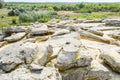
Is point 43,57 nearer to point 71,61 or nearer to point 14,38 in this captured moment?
point 71,61

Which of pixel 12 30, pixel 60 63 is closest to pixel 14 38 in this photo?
pixel 12 30

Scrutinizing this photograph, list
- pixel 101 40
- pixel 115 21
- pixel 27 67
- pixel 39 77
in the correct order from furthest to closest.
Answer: pixel 115 21
pixel 101 40
pixel 27 67
pixel 39 77

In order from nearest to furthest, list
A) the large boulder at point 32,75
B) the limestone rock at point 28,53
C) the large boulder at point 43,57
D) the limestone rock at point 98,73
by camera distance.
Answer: the large boulder at point 32,75, the limestone rock at point 98,73, the limestone rock at point 28,53, the large boulder at point 43,57

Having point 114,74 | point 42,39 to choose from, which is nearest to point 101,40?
point 42,39

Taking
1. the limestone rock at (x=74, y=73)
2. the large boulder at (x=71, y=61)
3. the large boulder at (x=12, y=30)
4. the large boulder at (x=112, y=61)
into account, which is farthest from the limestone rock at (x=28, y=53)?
the large boulder at (x=12, y=30)

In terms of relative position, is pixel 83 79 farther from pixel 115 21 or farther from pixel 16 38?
pixel 115 21

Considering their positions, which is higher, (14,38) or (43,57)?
(43,57)

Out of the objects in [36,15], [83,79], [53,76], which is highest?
[53,76]

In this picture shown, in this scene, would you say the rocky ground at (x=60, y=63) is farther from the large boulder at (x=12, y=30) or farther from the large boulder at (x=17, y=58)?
the large boulder at (x=12, y=30)

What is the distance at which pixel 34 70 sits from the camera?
6.95 metres

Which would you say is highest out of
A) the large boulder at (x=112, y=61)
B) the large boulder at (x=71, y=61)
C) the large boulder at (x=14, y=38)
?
the large boulder at (x=71, y=61)

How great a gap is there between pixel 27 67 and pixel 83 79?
214cm

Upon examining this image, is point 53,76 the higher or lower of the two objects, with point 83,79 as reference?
higher

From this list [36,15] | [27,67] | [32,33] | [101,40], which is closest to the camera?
[27,67]
